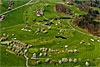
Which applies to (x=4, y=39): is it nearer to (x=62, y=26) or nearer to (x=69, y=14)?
(x=62, y=26)

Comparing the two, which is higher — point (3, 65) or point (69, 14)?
point (69, 14)

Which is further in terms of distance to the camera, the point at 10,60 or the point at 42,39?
the point at 42,39

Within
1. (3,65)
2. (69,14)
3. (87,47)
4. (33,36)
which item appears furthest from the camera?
(69,14)

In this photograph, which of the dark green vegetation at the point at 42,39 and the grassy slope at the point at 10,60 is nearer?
the grassy slope at the point at 10,60

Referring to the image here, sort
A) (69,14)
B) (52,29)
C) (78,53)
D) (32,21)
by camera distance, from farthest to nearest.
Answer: (69,14) < (32,21) < (52,29) < (78,53)

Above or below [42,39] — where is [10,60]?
below

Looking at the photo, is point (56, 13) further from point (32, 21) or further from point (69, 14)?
point (32, 21)

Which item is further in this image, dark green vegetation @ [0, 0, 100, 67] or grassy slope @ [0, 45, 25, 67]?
dark green vegetation @ [0, 0, 100, 67]

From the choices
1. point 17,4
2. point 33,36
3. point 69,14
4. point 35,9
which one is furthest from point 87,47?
point 17,4

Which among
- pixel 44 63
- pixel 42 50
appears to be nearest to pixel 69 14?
pixel 42 50

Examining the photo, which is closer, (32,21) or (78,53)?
(78,53)

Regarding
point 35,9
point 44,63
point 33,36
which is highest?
point 35,9
